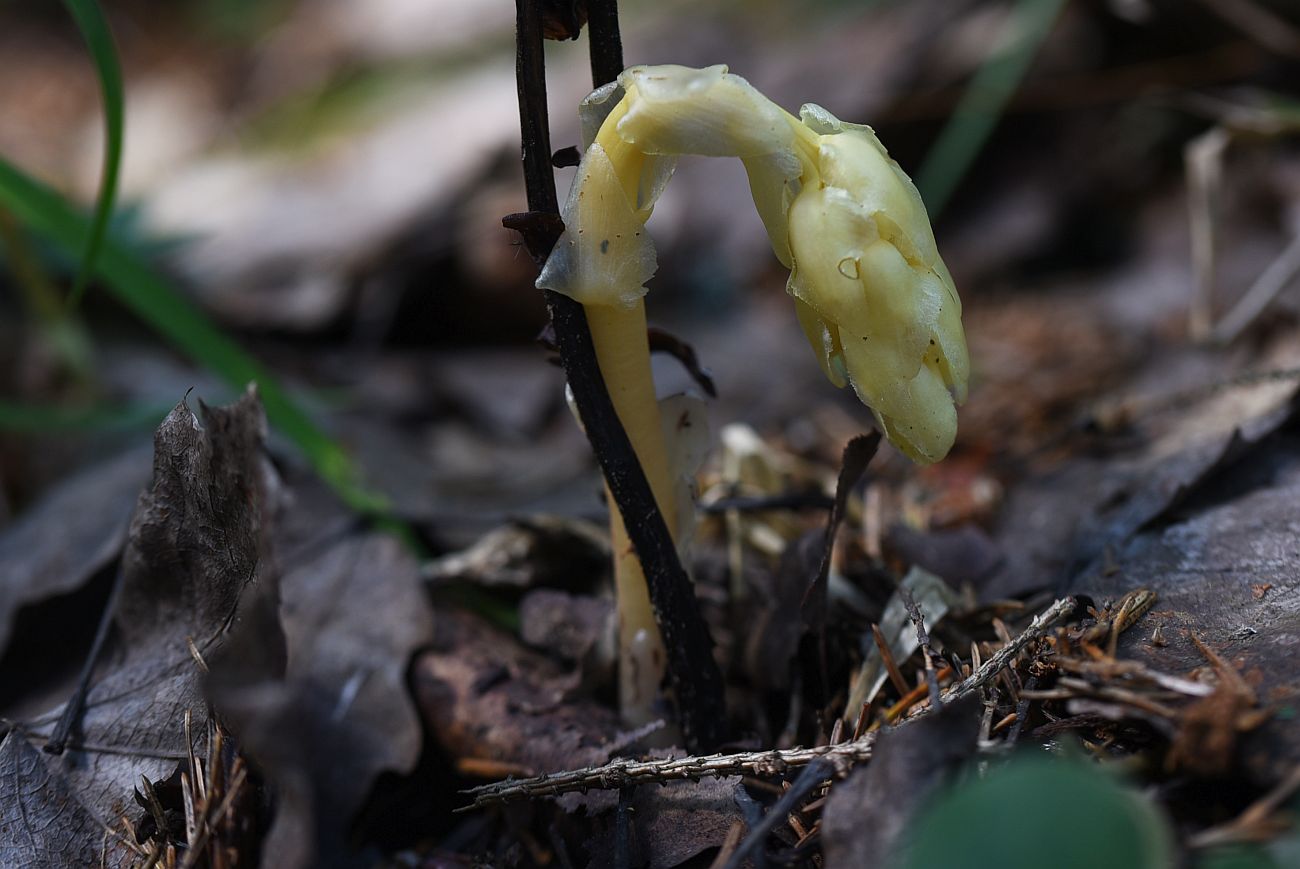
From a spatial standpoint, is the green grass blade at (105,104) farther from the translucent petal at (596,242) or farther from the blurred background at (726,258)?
the translucent petal at (596,242)

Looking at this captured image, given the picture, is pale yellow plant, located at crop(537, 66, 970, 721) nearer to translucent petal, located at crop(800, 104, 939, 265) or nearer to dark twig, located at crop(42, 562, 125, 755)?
Result: translucent petal, located at crop(800, 104, 939, 265)

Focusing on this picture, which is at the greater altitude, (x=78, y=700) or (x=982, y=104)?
(x=982, y=104)

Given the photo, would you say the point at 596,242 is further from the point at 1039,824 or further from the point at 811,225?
the point at 1039,824

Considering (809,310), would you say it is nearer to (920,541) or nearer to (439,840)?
(920,541)

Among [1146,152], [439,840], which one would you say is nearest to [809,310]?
[439,840]

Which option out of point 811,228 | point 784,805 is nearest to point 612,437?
point 811,228

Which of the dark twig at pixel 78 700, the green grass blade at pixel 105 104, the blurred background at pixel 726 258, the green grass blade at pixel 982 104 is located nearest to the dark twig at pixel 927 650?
the blurred background at pixel 726 258
